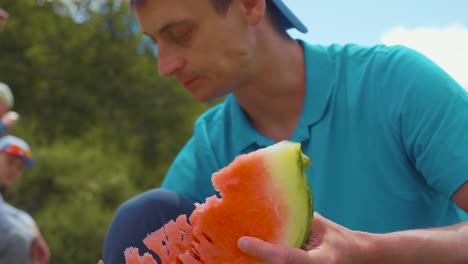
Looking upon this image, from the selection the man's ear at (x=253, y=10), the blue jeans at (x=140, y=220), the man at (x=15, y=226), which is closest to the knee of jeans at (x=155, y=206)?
the blue jeans at (x=140, y=220)

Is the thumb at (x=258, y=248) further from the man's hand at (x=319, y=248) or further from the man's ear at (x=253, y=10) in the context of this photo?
the man's ear at (x=253, y=10)

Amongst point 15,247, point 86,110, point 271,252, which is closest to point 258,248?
point 271,252

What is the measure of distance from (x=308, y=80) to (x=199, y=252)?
838 millimetres

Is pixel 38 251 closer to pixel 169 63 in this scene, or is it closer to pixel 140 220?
pixel 140 220

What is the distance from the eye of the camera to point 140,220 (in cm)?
170

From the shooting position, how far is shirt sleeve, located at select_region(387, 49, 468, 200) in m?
1.51

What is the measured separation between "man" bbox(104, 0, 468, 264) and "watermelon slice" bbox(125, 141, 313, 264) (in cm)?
56

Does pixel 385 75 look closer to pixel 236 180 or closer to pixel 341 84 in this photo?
pixel 341 84

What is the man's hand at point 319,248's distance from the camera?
3.26 ft

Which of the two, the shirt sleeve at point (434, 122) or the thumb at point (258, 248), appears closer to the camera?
the thumb at point (258, 248)

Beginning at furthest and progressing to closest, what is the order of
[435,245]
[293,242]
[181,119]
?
1. [181,119]
2. [435,245]
3. [293,242]

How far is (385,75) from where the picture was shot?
170 centimetres

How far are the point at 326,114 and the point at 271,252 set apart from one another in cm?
85

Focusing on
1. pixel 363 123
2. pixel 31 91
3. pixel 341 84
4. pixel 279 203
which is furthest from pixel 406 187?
pixel 31 91
